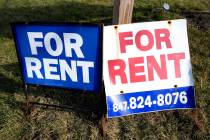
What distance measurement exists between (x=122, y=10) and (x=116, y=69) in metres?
0.74

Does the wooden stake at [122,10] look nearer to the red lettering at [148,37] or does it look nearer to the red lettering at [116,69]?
the red lettering at [148,37]

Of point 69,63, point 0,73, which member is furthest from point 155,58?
point 0,73

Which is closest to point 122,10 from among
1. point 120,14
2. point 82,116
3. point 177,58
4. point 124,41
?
point 120,14

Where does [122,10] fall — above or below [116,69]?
above

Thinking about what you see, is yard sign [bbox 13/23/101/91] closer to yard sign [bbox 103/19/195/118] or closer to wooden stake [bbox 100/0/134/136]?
yard sign [bbox 103/19/195/118]

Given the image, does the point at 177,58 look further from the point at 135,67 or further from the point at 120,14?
the point at 120,14

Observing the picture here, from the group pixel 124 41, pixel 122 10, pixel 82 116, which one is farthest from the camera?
pixel 82 116

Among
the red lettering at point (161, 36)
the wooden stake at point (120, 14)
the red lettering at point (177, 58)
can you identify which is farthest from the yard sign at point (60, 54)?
the red lettering at point (177, 58)

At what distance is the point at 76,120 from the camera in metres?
3.96

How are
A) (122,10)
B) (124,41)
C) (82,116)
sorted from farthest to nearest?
(82,116)
(122,10)
(124,41)

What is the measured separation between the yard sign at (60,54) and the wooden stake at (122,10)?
612 millimetres

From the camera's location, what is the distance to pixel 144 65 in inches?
141

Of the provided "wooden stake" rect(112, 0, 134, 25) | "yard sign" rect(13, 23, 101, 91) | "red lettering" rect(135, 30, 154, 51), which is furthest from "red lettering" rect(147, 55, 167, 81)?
"wooden stake" rect(112, 0, 134, 25)

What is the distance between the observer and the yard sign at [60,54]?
345 centimetres
